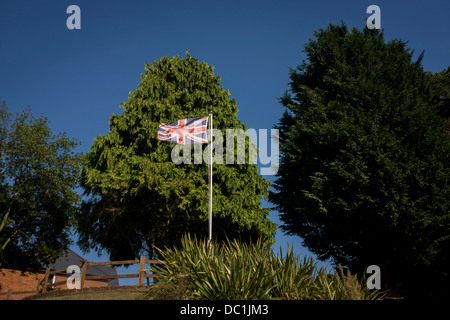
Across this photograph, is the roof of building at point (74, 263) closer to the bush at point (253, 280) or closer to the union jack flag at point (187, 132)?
the union jack flag at point (187, 132)

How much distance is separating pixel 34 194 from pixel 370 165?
70.2 ft

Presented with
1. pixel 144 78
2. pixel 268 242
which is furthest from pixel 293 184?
pixel 144 78

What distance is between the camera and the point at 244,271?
26.8 feet

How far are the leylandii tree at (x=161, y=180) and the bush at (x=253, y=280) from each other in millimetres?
9735

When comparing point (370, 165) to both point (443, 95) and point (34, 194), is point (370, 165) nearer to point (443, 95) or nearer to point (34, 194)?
point (443, 95)

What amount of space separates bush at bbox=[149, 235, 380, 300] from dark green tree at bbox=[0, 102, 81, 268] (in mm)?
17981

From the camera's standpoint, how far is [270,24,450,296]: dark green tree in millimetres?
14789

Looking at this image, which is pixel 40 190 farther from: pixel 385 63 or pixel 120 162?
pixel 385 63

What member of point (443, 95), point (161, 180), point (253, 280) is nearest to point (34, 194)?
point (161, 180)

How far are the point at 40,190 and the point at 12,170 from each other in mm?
2250

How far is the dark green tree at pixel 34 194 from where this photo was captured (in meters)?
23.5

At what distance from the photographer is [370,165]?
16000mm

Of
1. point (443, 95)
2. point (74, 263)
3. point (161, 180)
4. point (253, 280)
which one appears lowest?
point (74, 263)

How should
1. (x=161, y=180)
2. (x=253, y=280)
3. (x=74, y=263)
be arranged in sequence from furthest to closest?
(x=74, y=263) → (x=161, y=180) → (x=253, y=280)
